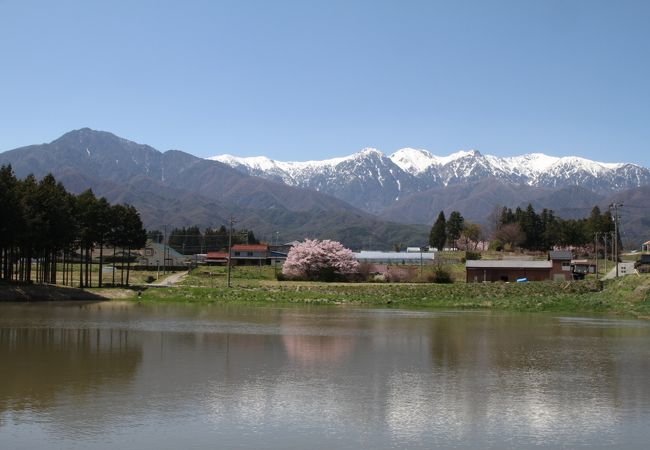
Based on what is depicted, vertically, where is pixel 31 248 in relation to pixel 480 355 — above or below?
above

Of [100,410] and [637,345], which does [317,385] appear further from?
[637,345]

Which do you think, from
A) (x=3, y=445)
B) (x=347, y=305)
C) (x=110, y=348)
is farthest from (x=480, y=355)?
(x=347, y=305)

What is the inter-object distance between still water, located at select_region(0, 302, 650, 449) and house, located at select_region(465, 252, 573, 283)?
168ft

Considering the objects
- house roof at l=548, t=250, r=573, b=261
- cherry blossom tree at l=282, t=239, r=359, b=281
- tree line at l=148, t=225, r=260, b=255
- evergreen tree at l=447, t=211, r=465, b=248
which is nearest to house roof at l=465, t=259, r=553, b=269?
house roof at l=548, t=250, r=573, b=261

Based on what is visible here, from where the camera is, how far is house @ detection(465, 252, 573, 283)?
8656cm

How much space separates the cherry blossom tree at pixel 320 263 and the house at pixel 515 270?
15050 millimetres

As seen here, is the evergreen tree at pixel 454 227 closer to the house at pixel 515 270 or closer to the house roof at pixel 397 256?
the house roof at pixel 397 256

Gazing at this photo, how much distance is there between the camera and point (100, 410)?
50.6 feet

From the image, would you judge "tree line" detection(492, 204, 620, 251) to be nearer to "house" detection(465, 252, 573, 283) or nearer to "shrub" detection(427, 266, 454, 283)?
"house" detection(465, 252, 573, 283)

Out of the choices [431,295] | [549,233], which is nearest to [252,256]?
[549,233]

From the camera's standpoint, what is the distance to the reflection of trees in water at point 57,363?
17109mm

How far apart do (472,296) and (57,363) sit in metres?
45.8

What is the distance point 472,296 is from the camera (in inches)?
2447

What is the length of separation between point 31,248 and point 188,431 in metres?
52.4
